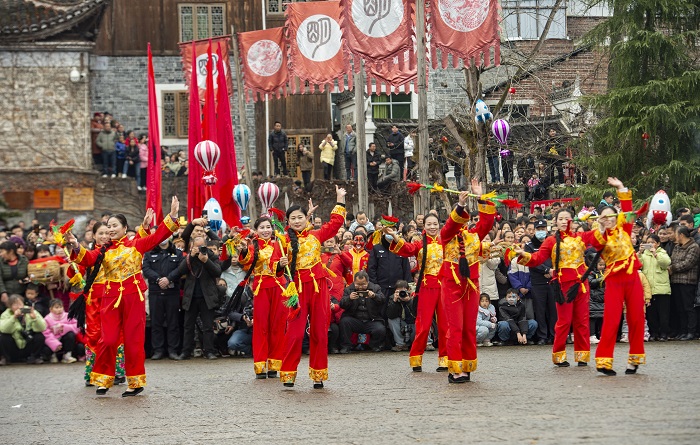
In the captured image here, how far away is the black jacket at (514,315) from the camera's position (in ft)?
58.3

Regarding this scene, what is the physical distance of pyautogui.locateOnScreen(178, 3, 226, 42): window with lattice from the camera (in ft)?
105

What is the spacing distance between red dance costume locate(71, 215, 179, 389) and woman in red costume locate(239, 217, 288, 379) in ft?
5.71

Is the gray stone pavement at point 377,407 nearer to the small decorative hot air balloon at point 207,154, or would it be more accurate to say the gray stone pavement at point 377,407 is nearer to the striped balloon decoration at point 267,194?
the small decorative hot air balloon at point 207,154

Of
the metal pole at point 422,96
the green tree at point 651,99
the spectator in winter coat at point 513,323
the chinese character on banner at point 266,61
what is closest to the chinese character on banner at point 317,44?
the chinese character on banner at point 266,61

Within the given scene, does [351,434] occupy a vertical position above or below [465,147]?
below

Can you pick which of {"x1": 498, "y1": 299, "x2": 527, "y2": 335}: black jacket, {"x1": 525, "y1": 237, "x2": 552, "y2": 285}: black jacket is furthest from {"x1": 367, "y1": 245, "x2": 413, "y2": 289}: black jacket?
{"x1": 525, "y1": 237, "x2": 552, "y2": 285}: black jacket

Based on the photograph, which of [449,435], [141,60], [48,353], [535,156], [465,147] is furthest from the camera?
[141,60]

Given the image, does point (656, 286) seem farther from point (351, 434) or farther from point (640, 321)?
point (351, 434)

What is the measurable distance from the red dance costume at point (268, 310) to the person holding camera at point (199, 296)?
101 inches

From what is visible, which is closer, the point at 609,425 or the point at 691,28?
the point at 609,425

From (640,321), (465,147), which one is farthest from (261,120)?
(640,321)

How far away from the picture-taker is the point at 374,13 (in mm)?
20141

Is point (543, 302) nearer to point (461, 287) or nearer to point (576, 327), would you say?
point (576, 327)

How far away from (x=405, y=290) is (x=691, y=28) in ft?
30.9
